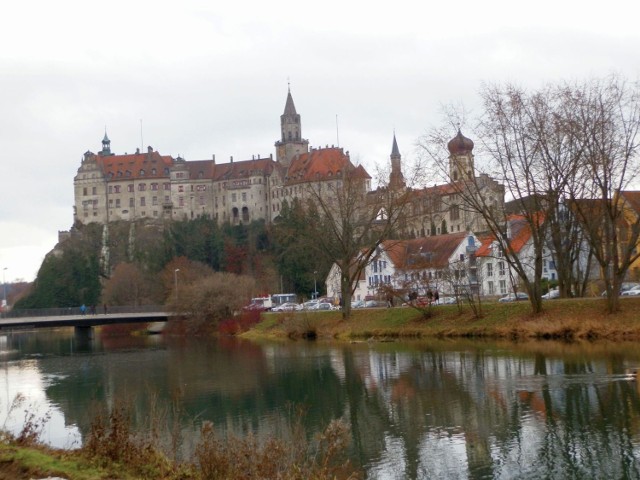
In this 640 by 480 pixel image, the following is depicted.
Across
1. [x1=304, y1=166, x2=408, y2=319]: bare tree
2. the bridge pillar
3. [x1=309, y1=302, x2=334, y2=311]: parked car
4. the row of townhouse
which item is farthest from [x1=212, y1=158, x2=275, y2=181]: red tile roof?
[x1=304, y1=166, x2=408, y2=319]: bare tree

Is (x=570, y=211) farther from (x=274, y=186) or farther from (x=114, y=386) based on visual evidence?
(x=274, y=186)

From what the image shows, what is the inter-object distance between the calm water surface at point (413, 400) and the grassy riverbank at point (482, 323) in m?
3.03

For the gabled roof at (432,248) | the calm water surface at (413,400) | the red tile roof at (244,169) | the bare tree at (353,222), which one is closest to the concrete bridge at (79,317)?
the gabled roof at (432,248)

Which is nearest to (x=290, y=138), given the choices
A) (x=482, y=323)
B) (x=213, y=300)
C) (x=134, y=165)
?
(x=134, y=165)

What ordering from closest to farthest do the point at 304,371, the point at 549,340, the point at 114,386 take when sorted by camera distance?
the point at 114,386 < the point at 304,371 < the point at 549,340

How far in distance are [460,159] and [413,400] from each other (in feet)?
77.8

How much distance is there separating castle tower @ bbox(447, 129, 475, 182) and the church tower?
122 m

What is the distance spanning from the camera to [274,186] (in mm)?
159375

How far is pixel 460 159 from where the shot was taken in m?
47.7

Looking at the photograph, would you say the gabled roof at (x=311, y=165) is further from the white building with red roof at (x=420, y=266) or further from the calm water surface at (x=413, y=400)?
the calm water surface at (x=413, y=400)

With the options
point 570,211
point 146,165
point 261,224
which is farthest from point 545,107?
point 146,165

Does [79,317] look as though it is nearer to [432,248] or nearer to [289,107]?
[432,248]

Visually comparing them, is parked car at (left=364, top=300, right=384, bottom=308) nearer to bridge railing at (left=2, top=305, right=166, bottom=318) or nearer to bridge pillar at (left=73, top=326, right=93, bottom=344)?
bridge railing at (left=2, top=305, right=166, bottom=318)

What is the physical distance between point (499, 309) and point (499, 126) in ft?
39.3
